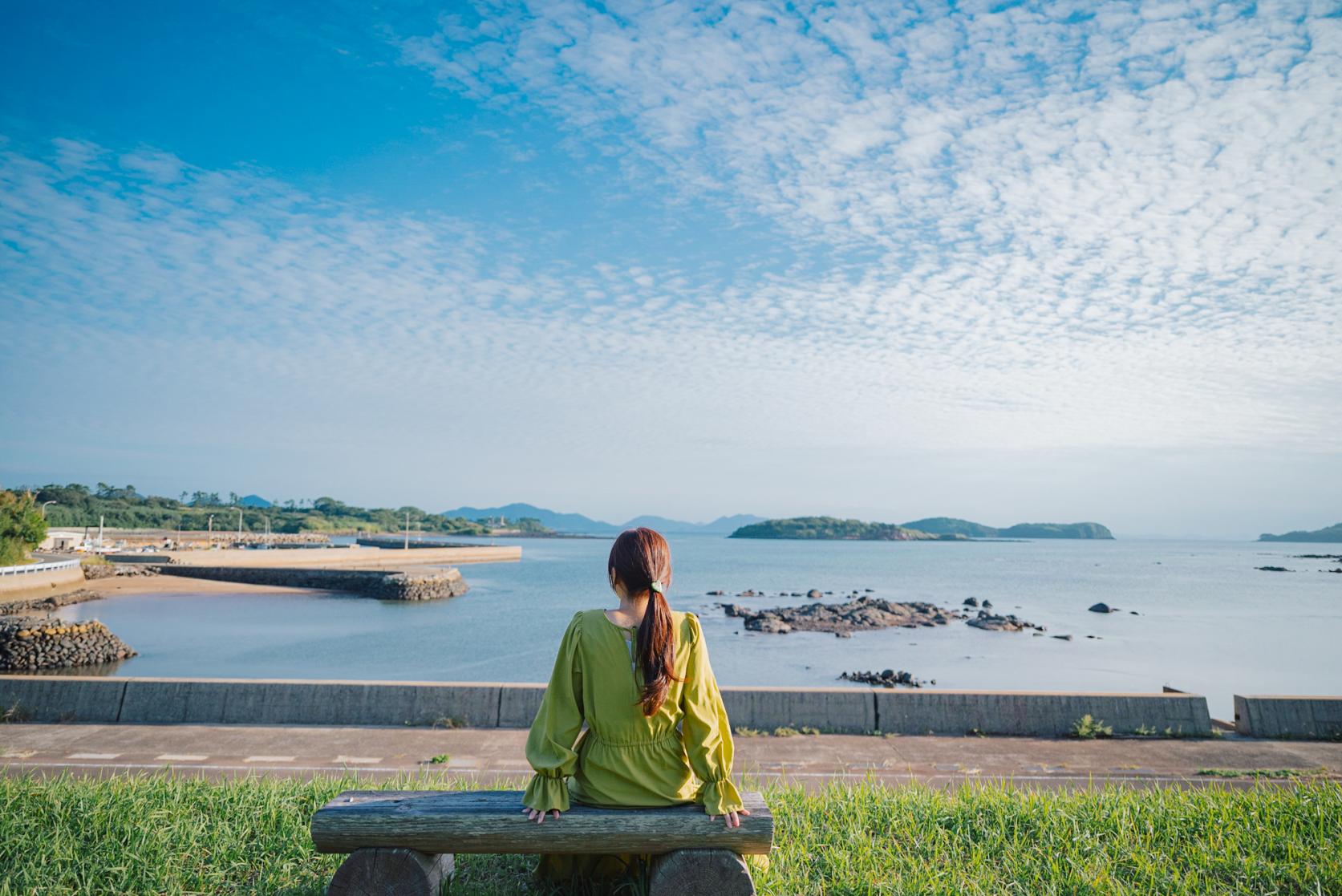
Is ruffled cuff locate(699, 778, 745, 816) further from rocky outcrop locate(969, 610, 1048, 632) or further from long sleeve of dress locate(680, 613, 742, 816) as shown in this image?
rocky outcrop locate(969, 610, 1048, 632)

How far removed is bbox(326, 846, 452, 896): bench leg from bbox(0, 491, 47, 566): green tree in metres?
52.5

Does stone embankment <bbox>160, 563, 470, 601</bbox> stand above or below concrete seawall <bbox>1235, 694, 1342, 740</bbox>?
below

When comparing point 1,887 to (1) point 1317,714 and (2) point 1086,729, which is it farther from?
(1) point 1317,714

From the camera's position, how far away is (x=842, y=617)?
135 ft

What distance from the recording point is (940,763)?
327 inches

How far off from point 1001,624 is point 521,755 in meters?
38.6

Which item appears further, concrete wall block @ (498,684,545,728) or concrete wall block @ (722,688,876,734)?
concrete wall block @ (498,684,545,728)

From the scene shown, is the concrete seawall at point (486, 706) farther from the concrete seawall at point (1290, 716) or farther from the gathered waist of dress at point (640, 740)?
the gathered waist of dress at point (640, 740)

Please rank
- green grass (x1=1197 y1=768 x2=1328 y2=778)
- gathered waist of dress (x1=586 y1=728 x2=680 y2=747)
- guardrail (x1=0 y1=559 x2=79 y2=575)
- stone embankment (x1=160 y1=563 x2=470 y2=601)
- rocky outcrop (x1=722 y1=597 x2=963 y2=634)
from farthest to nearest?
stone embankment (x1=160 y1=563 x2=470 y2=601), guardrail (x1=0 y1=559 x2=79 y2=575), rocky outcrop (x1=722 y1=597 x2=963 y2=634), green grass (x1=1197 y1=768 x2=1328 y2=778), gathered waist of dress (x1=586 y1=728 x2=680 y2=747)

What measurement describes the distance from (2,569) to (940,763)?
47.8m

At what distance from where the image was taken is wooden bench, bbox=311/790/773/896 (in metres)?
3.38

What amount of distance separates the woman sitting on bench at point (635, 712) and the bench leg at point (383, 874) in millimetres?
572

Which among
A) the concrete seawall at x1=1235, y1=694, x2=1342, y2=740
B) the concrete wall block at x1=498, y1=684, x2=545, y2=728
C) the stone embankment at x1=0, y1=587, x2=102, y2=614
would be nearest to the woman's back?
the concrete wall block at x1=498, y1=684, x2=545, y2=728

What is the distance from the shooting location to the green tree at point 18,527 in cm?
4350
